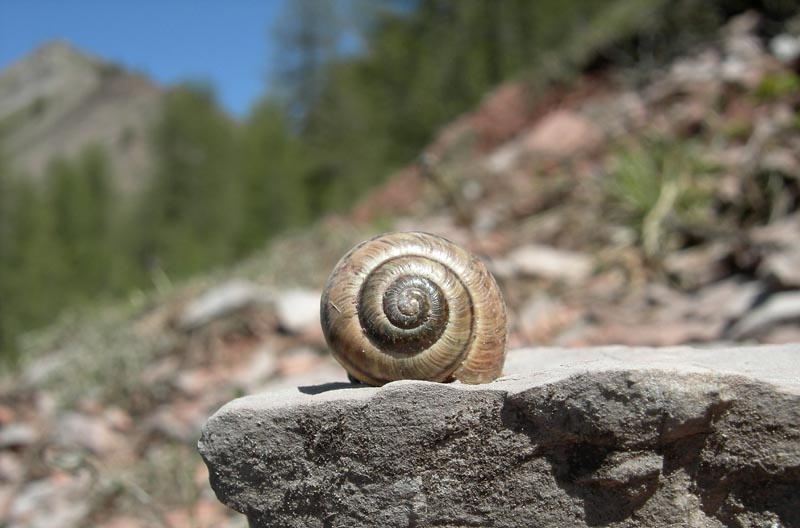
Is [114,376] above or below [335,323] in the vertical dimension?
above

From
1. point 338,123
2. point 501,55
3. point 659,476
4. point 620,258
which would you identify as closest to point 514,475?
point 659,476

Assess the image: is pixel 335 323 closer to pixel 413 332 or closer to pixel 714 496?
pixel 413 332

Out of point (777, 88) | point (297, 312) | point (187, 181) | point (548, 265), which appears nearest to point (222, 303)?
point (297, 312)

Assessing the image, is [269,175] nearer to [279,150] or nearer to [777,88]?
[279,150]

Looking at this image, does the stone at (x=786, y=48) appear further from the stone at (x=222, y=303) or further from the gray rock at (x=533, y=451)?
the gray rock at (x=533, y=451)

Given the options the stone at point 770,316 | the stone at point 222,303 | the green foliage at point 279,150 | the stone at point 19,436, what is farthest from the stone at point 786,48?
the green foliage at point 279,150
